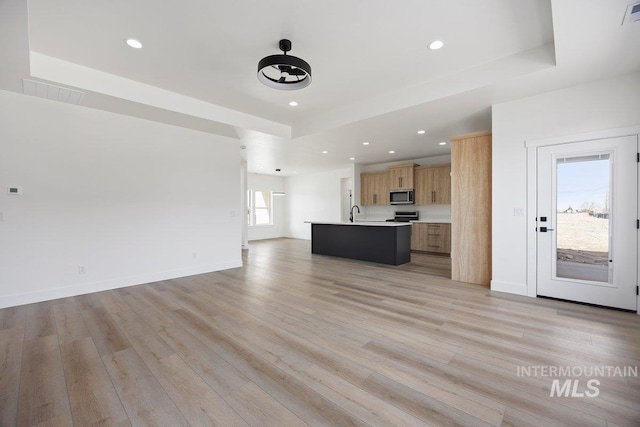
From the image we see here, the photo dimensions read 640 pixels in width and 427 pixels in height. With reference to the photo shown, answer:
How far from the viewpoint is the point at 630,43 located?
2.52m

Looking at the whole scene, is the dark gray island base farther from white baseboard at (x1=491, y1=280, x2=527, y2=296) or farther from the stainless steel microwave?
white baseboard at (x1=491, y1=280, x2=527, y2=296)

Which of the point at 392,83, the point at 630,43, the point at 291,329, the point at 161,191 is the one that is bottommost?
the point at 291,329

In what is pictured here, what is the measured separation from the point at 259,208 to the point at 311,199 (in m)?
2.25

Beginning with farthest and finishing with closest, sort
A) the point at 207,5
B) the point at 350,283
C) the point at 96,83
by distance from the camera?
the point at 350,283
the point at 96,83
the point at 207,5

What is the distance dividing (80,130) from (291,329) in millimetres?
4222

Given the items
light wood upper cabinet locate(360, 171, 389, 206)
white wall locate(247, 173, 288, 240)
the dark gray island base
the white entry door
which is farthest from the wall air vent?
light wood upper cabinet locate(360, 171, 389, 206)

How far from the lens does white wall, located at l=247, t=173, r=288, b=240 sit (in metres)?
10.7

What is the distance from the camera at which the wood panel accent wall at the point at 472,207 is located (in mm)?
4238

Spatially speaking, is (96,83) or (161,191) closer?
(96,83)

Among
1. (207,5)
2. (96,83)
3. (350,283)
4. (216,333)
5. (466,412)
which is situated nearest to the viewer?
(466,412)

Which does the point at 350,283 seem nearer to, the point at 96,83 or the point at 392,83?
the point at 392,83

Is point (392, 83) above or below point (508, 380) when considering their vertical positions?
above

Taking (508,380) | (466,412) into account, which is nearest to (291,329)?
(466,412)

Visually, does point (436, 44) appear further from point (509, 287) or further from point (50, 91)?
point (50, 91)
